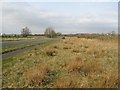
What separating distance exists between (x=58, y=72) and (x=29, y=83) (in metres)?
2.13

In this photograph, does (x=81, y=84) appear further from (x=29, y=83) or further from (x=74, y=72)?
(x=74, y=72)

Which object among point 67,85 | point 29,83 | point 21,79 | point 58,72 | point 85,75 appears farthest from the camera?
point 58,72

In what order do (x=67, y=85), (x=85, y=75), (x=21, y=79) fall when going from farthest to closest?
(x=85, y=75) < (x=21, y=79) < (x=67, y=85)

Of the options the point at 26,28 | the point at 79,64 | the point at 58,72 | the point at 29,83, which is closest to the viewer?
the point at 29,83

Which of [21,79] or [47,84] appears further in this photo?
[21,79]

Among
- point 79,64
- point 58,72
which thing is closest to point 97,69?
point 79,64

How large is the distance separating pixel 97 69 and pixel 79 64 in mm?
891

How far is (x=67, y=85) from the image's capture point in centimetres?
679

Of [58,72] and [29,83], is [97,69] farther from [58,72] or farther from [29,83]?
[29,83]

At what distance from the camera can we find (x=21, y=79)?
26.7 feet

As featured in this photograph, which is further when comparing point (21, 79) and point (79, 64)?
point (79, 64)

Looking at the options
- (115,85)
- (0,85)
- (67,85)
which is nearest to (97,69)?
(115,85)

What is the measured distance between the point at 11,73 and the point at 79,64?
2.81 metres

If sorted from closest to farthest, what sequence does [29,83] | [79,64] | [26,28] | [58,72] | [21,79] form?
[29,83] → [21,79] → [58,72] → [79,64] → [26,28]
